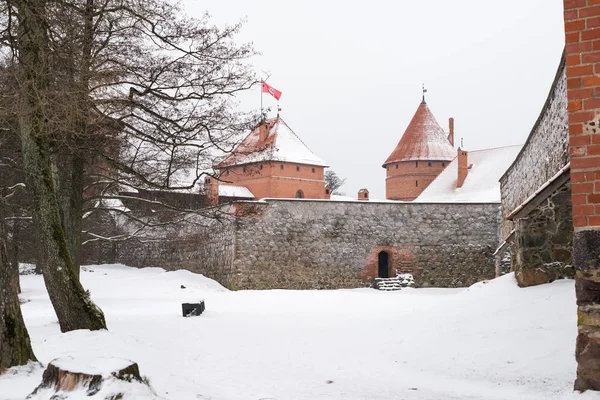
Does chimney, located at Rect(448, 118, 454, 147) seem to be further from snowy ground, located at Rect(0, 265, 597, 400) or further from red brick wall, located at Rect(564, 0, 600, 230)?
red brick wall, located at Rect(564, 0, 600, 230)

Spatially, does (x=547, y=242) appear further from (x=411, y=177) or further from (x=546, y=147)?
(x=411, y=177)

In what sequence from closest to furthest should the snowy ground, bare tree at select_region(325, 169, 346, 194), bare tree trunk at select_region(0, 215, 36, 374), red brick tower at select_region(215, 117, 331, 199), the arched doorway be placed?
the snowy ground, bare tree trunk at select_region(0, 215, 36, 374), the arched doorway, red brick tower at select_region(215, 117, 331, 199), bare tree at select_region(325, 169, 346, 194)

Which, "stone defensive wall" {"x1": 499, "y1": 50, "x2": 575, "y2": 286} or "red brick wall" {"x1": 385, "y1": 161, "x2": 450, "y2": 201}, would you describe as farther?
"red brick wall" {"x1": 385, "y1": 161, "x2": 450, "y2": 201}

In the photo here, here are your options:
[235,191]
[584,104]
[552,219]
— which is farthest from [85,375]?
[235,191]

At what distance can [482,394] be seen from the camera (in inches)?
245

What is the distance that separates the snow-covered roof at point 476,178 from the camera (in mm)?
37344

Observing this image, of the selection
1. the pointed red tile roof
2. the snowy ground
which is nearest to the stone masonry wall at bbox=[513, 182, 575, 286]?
the snowy ground

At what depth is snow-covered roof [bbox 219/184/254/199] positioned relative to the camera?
42119 millimetres

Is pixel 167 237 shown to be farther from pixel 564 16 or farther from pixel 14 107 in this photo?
pixel 564 16

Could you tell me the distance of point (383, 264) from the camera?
1033 inches

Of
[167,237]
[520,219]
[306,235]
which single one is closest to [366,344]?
[520,219]

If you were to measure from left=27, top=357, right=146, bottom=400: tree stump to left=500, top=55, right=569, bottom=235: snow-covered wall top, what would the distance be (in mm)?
7082

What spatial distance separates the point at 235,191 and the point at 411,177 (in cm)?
1416

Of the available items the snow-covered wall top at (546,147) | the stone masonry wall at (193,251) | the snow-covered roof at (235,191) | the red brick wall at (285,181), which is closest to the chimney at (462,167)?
the red brick wall at (285,181)
